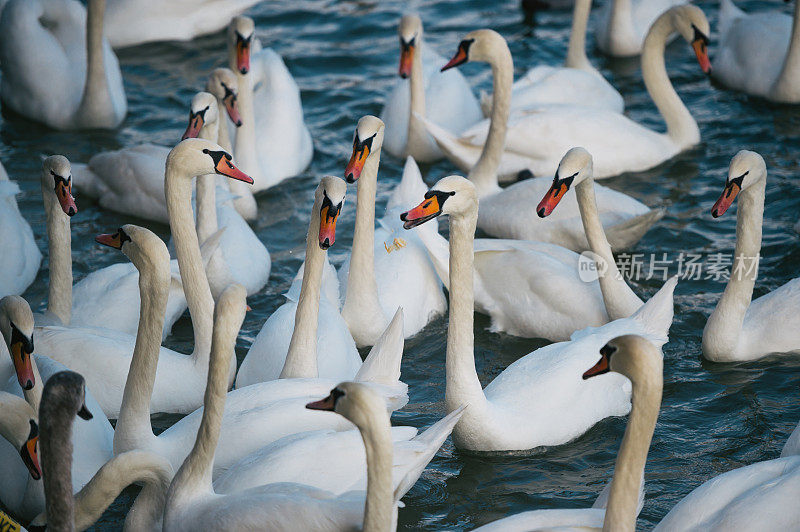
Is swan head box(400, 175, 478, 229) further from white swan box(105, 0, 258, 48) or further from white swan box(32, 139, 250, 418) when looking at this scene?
white swan box(105, 0, 258, 48)

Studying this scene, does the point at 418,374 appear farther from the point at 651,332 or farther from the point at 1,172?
the point at 1,172

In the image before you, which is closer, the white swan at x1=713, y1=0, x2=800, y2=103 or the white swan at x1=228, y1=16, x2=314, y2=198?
the white swan at x1=228, y1=16, x2=314, y2=198

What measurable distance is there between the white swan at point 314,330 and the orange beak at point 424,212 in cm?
37

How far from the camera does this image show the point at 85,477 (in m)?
5.63

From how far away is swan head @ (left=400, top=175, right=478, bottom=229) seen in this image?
19.2ft

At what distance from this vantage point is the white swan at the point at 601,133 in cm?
924

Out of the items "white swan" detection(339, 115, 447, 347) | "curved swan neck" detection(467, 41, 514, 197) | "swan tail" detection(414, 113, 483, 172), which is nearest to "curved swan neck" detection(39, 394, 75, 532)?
"white swan" detection(339, 115, 447, 347)

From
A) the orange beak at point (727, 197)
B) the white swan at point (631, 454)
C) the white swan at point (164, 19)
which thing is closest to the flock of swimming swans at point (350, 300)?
the white swan at point (631, 454)

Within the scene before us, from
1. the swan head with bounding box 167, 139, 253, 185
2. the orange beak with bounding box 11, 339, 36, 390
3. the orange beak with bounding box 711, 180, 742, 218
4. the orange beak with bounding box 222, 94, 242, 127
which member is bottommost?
the orange beak with bounding box 11, 339, 36, 390

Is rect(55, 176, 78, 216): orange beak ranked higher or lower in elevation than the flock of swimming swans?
higher

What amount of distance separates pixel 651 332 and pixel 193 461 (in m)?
2.71

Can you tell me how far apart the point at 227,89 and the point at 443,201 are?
10.4 feet

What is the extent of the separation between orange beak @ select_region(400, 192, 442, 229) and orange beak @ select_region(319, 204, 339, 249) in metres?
0.36

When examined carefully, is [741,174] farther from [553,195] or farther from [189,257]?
[189,257]
